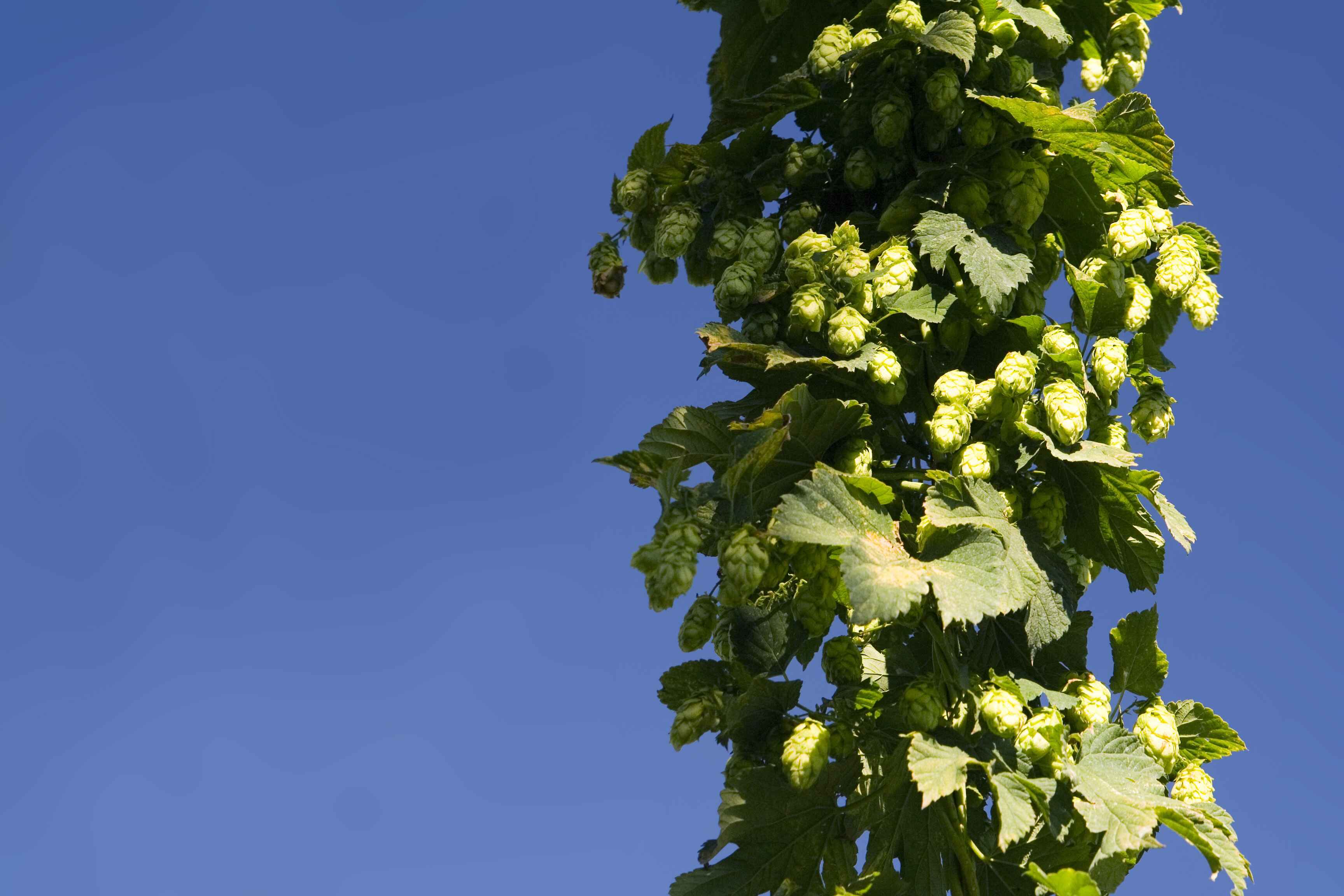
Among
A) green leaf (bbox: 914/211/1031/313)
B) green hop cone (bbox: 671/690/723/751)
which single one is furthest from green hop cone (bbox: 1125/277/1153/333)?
green hop cone (bbox: 671/690/723/751)

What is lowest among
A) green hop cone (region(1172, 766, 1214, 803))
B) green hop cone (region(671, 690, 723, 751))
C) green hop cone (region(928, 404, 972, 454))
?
green hop cone (region(1172, 766, 1214, 803))

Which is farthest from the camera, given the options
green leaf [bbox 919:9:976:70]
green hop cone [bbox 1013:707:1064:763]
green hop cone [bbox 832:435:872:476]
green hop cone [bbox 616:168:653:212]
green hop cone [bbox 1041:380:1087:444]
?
green hop cone [bbox 616:168:653:212]

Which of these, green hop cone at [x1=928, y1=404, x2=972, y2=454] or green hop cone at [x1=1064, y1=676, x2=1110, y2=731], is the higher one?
green hop cone at [x1=928, y1=404, x2=972, y2=454]

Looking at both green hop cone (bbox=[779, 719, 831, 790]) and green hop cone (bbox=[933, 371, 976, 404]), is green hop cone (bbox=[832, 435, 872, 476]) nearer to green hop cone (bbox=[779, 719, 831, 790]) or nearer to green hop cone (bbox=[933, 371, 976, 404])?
green hop cone (bbox=[933, 371, 976, 404])

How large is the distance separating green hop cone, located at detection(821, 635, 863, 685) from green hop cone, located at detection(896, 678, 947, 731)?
0.20 metres

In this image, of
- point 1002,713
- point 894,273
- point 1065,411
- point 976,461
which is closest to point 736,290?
point 894,273

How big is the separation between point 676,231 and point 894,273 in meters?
0.64

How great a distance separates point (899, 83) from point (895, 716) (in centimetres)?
165

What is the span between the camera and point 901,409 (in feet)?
10.3

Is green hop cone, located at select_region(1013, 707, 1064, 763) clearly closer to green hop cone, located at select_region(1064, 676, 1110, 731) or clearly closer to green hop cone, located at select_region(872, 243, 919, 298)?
green hop cone, located at select_region(1064, 676, 1110, 731)

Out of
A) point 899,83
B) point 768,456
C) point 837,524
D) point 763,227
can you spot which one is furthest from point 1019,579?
point 899,83

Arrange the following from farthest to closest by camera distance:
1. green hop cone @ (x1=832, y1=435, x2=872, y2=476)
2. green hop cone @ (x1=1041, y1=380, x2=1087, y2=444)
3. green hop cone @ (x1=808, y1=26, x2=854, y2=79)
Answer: green hop cone @ (x1=808, y1=26, x2=854, y2=79) < green hop cone @ (x1=832, y1=435, x2=872, y2=476) < green hop cone @ (x1=1041, y1=380, x2=1087, y2=444)

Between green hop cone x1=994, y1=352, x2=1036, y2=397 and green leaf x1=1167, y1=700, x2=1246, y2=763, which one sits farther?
green leaf x1=1167, y1=700, x2=1246, y2=763

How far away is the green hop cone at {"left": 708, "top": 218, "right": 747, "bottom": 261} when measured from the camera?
331 centimetres
